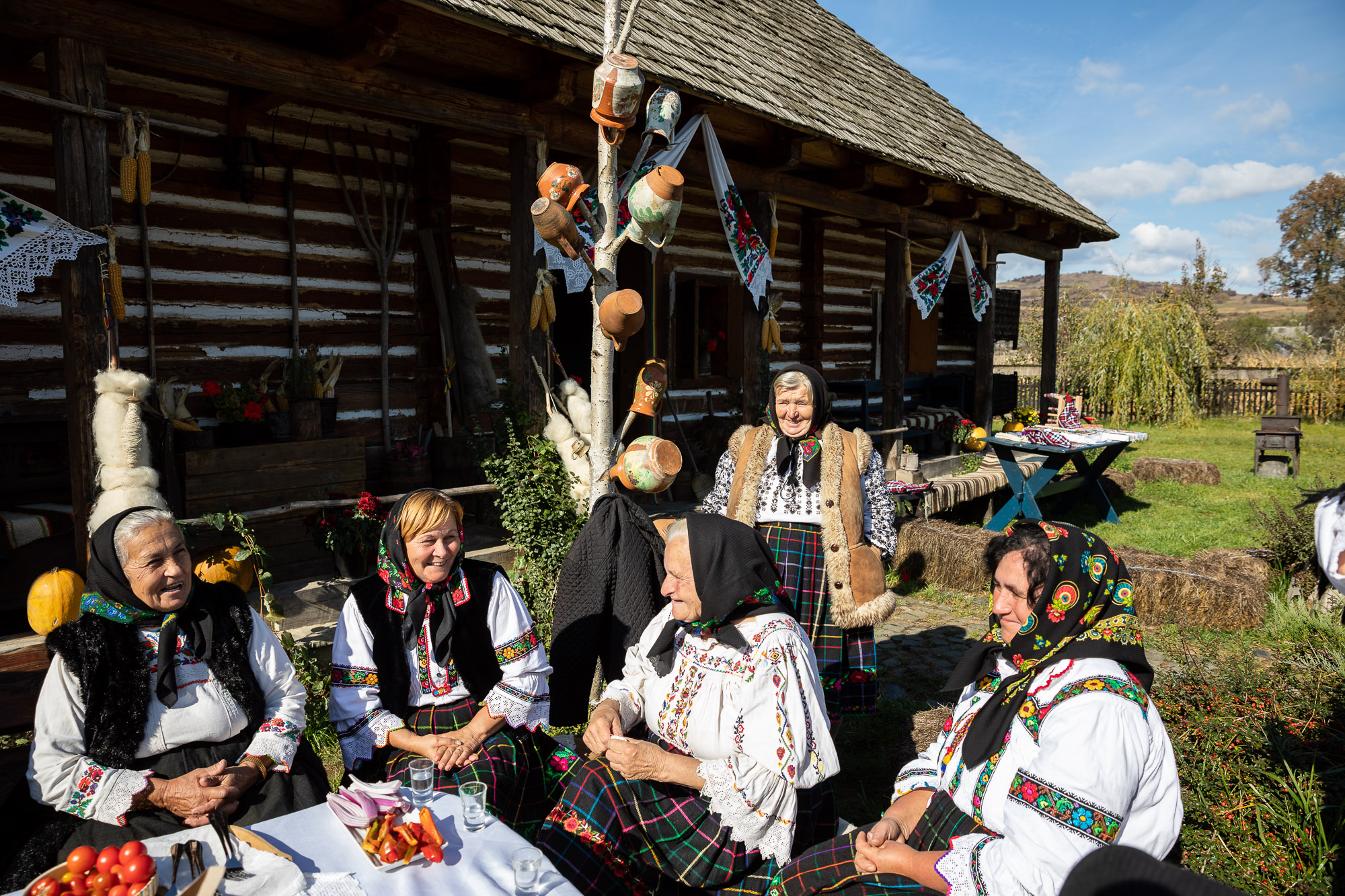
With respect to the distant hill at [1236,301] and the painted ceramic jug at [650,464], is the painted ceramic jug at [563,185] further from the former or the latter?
the distant hill at [1236,301]

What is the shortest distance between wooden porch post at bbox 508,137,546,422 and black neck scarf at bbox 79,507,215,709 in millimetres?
3259

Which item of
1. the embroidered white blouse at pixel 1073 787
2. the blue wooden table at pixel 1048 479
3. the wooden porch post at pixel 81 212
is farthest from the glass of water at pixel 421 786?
the blue wooden table at pixel 1048 479

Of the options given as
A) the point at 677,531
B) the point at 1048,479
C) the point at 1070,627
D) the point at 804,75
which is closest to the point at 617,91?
the point at 677,531

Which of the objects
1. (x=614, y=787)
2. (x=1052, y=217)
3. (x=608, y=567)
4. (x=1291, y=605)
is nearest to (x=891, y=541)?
(x=608, y=567)

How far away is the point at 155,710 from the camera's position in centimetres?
246

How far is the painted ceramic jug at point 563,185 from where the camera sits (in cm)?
337

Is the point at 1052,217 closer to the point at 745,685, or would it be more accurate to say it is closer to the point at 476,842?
the point at 745,685

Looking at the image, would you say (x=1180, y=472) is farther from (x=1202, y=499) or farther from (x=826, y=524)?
(x=826, y=524)

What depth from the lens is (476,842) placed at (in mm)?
2045

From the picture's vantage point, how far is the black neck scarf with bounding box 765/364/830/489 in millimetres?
3797

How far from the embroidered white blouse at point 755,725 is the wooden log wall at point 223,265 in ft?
15.5

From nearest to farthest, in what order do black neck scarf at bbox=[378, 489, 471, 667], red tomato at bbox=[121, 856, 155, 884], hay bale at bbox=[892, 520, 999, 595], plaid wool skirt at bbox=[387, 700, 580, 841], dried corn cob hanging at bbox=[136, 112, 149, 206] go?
red tomato at bbox=[121, 856, 155, 884] < plaid wool skirt at bbox=[387, 700, 580, 841] < black neck scarf at bbox=[378, 489, 471, 667] < dried corn cob hanging at bbox=[136, 112, 149, 206] < hay bale at bbox=[892, 520, 999, 595]

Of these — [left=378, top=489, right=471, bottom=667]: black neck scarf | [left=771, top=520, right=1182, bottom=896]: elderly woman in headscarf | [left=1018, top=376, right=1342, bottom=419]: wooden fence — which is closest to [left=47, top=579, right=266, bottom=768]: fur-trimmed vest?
[left=378, top=489, right=471, bottom=667]: black neck scarf

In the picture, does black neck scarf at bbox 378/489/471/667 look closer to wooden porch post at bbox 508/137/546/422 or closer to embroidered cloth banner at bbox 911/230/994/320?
wooden porch post at bbox 508/137/546/422
